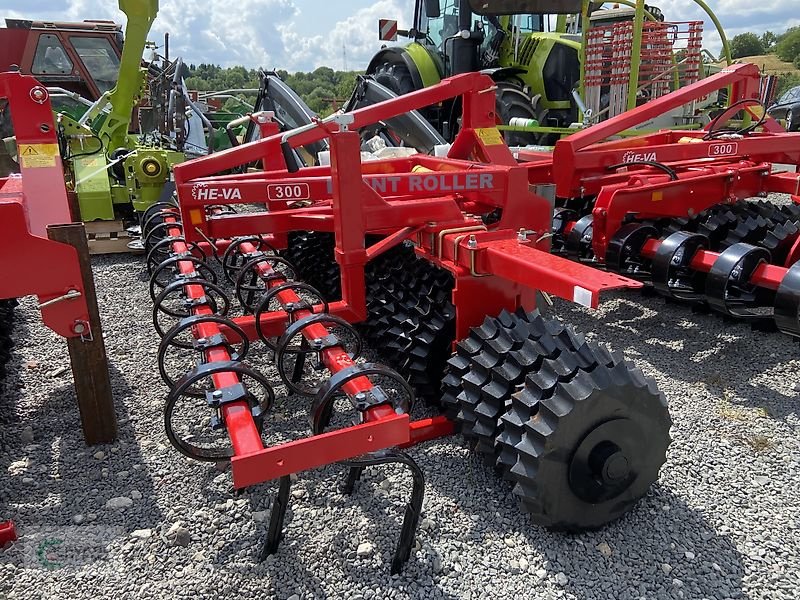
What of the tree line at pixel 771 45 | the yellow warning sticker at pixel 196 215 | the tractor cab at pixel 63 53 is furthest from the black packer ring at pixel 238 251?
the tree line at pixel 771 45

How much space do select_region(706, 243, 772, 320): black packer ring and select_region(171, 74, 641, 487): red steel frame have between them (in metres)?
0.96

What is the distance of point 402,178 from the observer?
3.12 metres

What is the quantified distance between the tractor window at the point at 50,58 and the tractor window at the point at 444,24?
16.1ft

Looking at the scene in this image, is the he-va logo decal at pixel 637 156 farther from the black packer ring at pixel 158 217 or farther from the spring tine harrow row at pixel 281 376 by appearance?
the black packer ring at pixel 158 217

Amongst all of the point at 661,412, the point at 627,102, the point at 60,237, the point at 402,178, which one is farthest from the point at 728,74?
the point at 60,237

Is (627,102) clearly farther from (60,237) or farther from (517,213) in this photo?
(60,237)

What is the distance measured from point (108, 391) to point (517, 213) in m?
2.15

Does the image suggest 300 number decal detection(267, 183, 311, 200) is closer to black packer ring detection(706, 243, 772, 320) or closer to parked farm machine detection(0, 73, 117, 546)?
parked farm machine detection(0, 73, 117, 546)

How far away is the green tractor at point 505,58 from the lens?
6927mm

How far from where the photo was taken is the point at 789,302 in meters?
3.06

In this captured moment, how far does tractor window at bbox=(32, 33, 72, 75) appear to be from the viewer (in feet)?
27.4

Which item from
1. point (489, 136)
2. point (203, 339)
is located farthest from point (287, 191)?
point (489, 136)

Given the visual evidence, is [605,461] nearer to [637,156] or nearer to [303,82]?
[637,156]

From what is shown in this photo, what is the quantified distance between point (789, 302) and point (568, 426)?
5.74 feet
